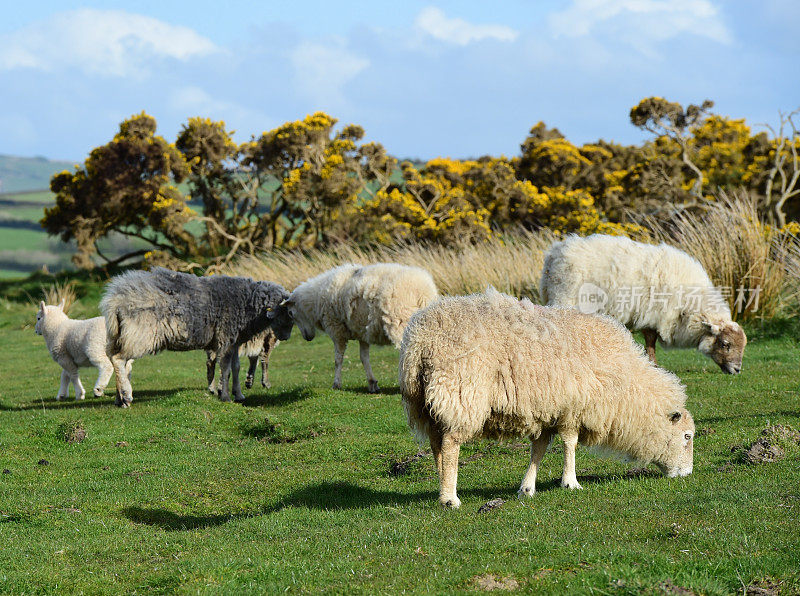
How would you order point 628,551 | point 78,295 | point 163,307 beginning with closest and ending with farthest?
point 628,551 < point 163,307 < point 78,295

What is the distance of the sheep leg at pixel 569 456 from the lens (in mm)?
7715

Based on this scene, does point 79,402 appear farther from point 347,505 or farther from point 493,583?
point 493,583

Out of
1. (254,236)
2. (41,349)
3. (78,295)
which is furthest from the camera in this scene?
(254,236)

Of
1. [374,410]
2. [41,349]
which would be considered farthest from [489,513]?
[41,349]

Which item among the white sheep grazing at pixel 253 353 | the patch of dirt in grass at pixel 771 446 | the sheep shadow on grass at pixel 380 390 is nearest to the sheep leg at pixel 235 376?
the white sheep grazing at pixel 253 353

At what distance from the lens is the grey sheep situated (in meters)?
13.4

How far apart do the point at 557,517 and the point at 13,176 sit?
177016 millimetres

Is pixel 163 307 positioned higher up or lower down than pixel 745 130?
lower down

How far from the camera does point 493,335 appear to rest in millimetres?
7434

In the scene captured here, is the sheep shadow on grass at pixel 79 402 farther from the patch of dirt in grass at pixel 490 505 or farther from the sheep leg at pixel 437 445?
the patch of dirt in grass at pixel 490 505

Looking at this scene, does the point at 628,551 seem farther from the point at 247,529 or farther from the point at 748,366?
the point at 748,366

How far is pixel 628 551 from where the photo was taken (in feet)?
18.7

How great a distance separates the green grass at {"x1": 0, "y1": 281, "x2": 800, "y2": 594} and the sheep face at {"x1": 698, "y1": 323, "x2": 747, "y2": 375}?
10.0 inches

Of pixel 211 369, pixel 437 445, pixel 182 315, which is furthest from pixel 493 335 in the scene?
pixel 211 369
